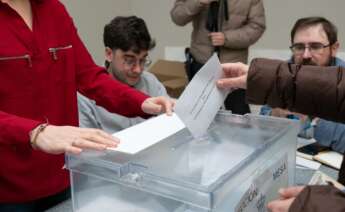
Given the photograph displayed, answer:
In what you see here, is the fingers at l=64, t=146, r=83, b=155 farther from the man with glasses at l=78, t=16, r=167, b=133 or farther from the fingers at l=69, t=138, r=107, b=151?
the man with glasses at l=78, t=16, r=167, b=133

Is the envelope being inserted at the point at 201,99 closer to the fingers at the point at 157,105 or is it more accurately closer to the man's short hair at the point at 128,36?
the fingers at the point at 157,105

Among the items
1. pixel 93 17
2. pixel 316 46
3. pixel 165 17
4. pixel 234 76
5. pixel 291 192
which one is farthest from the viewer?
pixel 165 17

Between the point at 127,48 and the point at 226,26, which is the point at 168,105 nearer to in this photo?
the point at 127,48

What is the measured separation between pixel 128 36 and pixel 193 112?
1078mm

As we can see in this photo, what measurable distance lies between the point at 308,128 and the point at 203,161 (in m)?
0.99

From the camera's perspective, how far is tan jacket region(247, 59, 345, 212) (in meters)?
0.87

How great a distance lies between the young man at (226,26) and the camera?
105 inches

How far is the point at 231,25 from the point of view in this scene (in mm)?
2721

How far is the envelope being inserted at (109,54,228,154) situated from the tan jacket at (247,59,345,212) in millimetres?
93

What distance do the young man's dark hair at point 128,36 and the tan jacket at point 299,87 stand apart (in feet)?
3.17

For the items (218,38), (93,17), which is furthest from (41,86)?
(93,17)

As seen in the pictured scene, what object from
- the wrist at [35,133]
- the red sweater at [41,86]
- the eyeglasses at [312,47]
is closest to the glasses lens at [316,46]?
the eyeglasses at [312,47]

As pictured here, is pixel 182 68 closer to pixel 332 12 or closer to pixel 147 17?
pixel 147 17

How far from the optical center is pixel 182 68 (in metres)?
3.64
